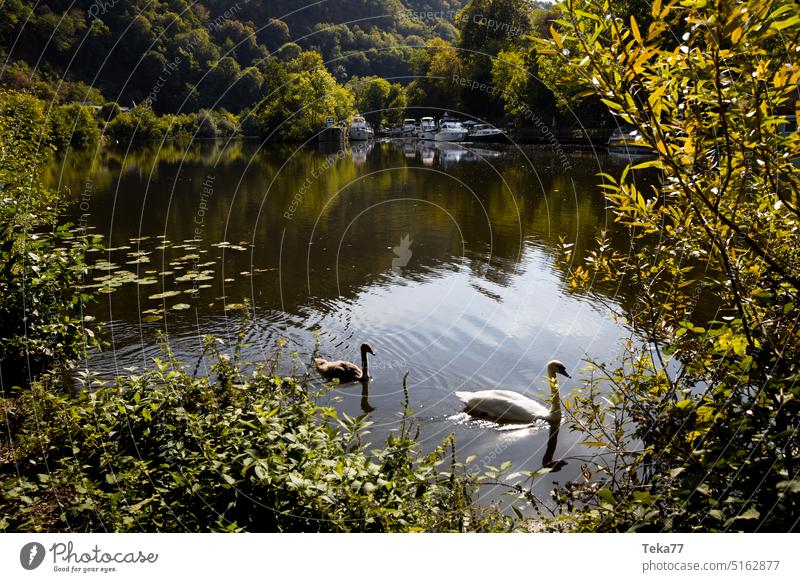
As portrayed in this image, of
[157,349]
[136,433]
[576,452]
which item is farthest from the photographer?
[157,349]

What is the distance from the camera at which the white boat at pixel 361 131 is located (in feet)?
175

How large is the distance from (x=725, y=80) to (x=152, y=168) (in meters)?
41.6

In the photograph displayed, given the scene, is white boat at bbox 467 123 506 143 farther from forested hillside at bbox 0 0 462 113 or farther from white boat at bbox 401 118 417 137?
forested hillside at bbox 0 0 462 113

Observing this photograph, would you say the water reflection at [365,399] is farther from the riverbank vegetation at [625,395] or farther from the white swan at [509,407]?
the riverbank vegetation at [625,395]

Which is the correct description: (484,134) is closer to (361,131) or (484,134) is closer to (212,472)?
(361,131)

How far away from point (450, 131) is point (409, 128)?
6.58 metres

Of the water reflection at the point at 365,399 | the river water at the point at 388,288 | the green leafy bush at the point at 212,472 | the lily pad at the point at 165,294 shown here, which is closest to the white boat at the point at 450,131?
the river water at the point at 388,288

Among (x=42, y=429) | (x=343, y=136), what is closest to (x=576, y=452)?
(x=42, y=429)

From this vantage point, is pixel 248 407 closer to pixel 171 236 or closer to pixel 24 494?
pixel 24 494

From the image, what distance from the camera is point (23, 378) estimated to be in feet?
19.4

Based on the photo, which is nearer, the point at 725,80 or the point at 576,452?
the point at 725,80

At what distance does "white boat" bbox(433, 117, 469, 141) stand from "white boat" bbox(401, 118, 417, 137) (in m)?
3.27

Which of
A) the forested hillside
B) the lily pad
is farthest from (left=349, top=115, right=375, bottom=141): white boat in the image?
the lily pad

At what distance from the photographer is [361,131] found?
56.1 metres
